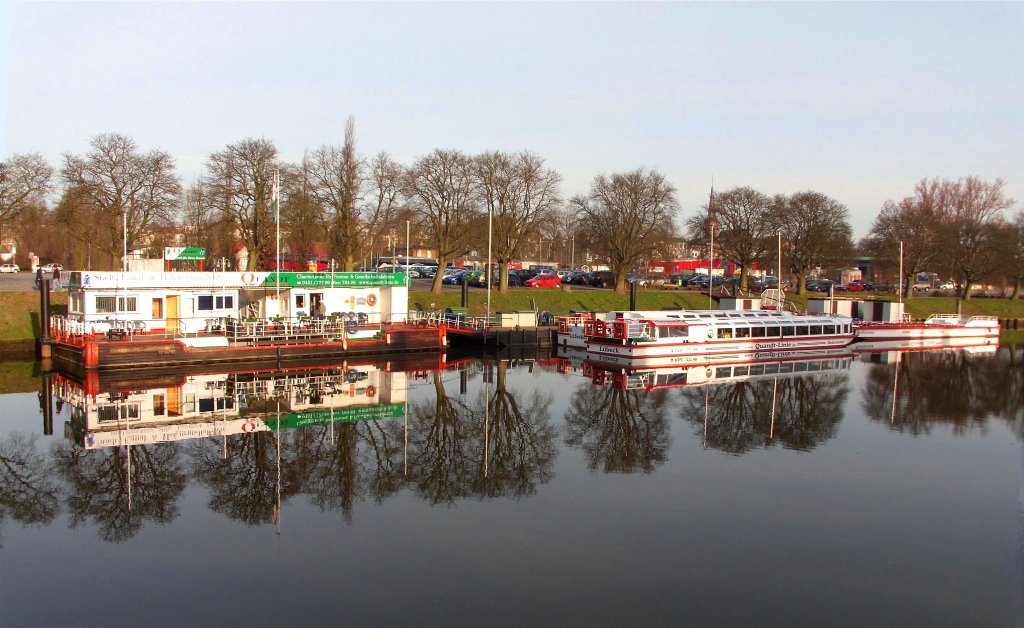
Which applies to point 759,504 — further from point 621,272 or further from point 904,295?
point 904,295

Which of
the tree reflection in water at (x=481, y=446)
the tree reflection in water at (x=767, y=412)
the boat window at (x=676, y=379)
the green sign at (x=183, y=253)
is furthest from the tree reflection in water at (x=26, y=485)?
the boat window at (x=676, y=379)

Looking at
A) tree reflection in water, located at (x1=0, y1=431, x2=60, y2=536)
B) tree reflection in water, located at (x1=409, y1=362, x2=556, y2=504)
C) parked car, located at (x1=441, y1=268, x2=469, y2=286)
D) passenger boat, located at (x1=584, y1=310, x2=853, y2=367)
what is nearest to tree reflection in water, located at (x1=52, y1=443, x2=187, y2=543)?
tree reflection in water, located at (x1=0, y1=431, x2=60, y2=536)

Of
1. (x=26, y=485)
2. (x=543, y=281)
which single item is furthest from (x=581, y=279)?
(x=26, y=485)

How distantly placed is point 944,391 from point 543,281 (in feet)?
119

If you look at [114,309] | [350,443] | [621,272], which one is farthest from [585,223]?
[350,443]

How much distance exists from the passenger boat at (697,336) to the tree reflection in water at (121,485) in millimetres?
23336

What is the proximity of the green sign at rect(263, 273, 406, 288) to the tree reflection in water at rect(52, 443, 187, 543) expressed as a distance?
57.5 ft

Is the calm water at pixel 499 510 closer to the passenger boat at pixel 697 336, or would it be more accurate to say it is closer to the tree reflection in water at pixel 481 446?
the tree reflection in water at pixel 481 446

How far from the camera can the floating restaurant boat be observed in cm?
3319

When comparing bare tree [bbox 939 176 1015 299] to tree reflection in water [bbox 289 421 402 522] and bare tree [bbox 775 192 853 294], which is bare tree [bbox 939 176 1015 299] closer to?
bare tree [bbox 775 192 853 294]

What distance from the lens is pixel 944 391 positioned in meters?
32.8

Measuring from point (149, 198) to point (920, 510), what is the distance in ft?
140

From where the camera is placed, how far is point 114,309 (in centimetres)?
3509

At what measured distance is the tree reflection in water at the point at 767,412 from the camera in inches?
900
